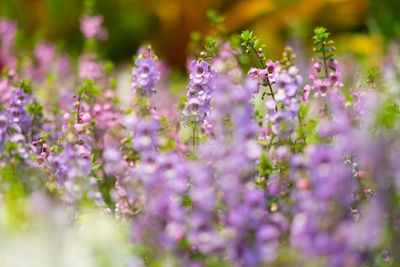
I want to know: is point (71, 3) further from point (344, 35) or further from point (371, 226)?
point (371, 226)

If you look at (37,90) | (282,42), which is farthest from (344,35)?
(37,90)

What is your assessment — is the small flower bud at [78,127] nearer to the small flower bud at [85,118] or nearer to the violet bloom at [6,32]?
the small flower bud at [85,118]

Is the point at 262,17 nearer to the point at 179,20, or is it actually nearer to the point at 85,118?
the point at 179,20

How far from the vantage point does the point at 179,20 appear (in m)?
5.51

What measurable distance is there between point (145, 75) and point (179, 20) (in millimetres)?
4416

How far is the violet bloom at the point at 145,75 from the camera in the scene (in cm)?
122

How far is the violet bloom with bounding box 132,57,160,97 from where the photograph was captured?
122cm

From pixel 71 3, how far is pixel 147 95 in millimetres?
4403

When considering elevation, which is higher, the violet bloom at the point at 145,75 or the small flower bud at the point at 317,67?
the small flower bud at the point at 317,67

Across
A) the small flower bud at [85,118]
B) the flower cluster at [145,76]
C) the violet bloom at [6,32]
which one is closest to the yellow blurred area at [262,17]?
the violet bloom at [6,32]

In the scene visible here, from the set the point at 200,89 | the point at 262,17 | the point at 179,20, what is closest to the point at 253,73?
the point at 200,89

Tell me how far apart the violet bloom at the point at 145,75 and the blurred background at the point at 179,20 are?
3746mm

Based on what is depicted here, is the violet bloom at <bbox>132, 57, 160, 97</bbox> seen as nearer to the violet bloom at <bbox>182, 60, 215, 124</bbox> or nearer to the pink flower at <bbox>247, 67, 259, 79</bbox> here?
the violet bloom at <bbox>182, 60, 215, 124</bbox>

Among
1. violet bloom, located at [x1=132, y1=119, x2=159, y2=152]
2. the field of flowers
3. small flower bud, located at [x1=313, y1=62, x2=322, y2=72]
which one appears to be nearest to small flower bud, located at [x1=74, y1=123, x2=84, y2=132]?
the field of flowers
